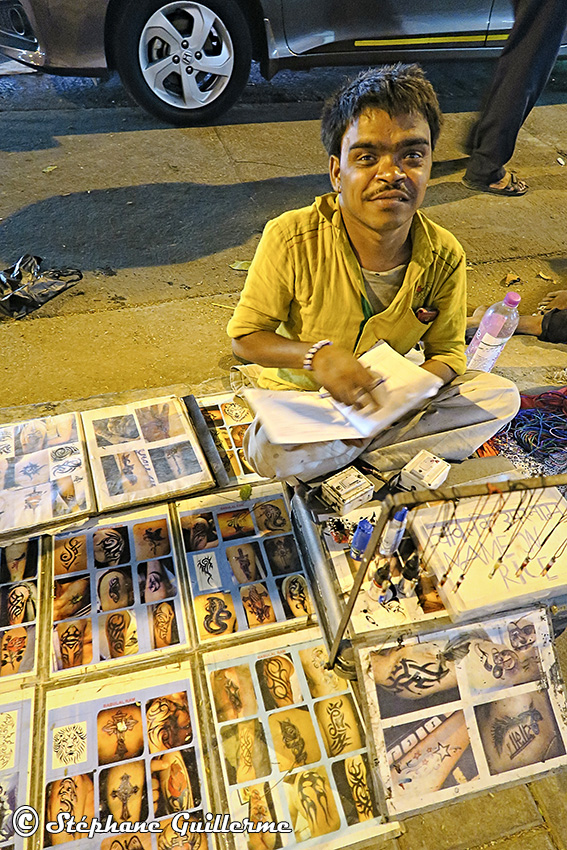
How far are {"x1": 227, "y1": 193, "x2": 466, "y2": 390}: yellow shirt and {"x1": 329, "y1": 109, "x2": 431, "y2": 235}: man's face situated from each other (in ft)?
0.44

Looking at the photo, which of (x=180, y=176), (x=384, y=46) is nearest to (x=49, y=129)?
(x=180, y=176)

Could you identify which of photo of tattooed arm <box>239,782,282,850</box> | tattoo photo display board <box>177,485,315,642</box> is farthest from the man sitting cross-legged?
photo of tattooed arm <box>239,782,282,850</box>

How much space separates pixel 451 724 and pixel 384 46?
12.9 ft

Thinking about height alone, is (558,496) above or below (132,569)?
above

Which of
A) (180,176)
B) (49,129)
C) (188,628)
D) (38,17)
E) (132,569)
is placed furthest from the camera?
(49,129)

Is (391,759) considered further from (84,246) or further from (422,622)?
(84,246)

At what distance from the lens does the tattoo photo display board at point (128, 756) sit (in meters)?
1.45

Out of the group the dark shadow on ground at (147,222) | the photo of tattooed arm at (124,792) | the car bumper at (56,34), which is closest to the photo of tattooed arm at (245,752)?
the photo of tattooed arm at (124,792)

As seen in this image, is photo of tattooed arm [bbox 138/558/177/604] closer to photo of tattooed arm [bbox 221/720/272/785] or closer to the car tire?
photo of tattooed arm [bbox 221/720/272/785]

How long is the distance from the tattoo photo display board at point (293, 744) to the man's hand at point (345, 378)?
2.30 ft

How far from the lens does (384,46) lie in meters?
3.83

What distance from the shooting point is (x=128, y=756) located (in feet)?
4.99

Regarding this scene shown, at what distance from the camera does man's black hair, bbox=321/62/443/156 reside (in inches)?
57.3

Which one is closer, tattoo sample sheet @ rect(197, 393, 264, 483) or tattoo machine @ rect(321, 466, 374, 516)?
tattoo machine @ rect(321, 466, 374, 516)
